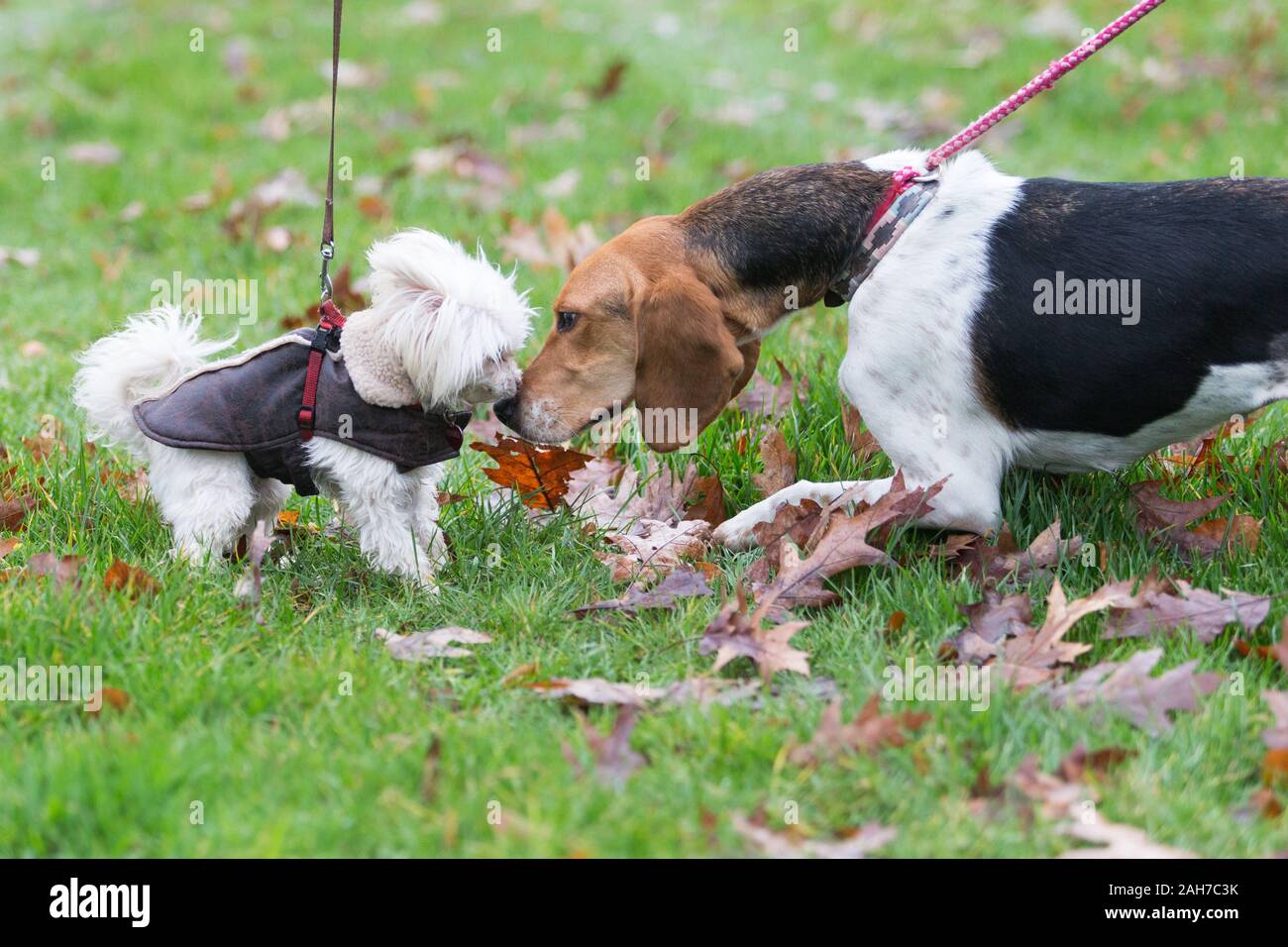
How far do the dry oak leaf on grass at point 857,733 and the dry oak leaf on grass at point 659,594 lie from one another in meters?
0.81

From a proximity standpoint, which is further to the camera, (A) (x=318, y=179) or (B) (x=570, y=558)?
(A) (x=318, y=179)

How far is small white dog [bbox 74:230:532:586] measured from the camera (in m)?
3.65

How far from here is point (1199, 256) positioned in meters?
3.82

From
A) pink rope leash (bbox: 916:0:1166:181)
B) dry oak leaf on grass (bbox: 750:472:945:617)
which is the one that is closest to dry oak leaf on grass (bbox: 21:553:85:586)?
dry oak leaf on grass (bbox: 750:472:945:617)

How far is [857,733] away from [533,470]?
1.79 m

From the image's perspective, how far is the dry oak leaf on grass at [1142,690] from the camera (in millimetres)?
3078

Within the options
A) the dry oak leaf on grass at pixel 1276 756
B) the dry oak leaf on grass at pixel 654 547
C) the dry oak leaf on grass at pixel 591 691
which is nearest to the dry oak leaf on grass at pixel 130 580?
the dry oak leaf on grass at pixel 591 691

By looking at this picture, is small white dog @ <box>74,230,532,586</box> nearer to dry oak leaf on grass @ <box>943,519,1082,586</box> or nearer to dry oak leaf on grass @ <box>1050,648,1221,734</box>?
dry oak leaf on grass @ <box>943,519,1082,586</box>

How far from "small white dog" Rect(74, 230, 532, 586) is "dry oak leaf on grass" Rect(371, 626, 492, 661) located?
0.34 metres

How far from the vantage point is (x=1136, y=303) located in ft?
12.7
